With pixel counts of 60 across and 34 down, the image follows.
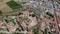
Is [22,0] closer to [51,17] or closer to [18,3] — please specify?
[18,3]

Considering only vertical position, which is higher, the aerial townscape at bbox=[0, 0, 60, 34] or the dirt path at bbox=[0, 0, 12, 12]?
the dirt path at bbox=[0, 0, 12, 12]

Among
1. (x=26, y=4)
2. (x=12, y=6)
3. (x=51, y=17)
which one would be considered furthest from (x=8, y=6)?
(x=51, y=17)

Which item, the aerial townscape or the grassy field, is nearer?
the aerial townscape


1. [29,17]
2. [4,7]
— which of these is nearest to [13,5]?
[4,7]

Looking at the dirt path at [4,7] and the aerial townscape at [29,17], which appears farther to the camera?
the dirt path at [4,7]

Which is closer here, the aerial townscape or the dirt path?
the aerial townscape

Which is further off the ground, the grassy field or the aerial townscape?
the grassy field

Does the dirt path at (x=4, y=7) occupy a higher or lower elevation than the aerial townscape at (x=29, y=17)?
higher

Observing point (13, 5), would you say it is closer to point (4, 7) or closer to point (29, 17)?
point (4, 7)
